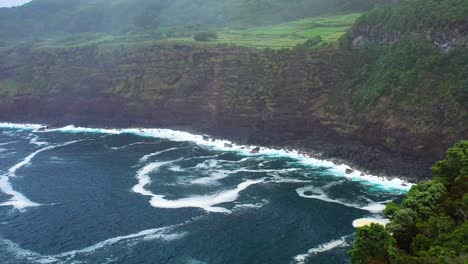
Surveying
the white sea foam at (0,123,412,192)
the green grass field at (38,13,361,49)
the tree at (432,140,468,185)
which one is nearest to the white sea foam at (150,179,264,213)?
the white sea foam at (0,123,412,192)

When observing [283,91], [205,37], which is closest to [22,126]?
[205,37]

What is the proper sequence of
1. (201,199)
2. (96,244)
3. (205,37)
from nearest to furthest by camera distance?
(96,244) → (201,199) → (205,37)

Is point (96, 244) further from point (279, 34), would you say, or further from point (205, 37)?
point (279, 34)

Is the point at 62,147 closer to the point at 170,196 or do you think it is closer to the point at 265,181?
the point at 170,196

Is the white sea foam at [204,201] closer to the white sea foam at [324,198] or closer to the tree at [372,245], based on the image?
the white sea foam at [324,198]

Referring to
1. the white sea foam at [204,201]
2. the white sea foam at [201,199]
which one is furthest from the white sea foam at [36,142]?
the white sea foam at [204,201]

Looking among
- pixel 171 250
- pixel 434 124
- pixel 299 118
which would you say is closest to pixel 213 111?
pixel 299 118

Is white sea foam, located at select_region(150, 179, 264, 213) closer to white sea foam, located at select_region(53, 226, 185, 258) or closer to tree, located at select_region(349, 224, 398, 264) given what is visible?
white sea foam, located at select_region(53, 226, 185, 258)
